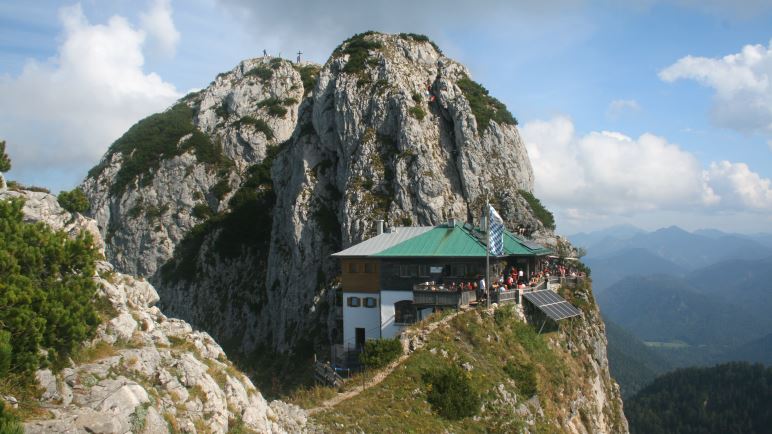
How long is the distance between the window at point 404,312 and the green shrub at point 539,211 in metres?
24.6

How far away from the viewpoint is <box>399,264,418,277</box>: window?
4009 cm

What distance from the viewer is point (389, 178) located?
5888 centimetres

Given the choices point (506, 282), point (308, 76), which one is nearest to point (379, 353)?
point (506, 282)

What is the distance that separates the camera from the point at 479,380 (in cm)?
2786

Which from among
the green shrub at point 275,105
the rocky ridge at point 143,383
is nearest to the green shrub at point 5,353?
the rocky ridge at point 143,383

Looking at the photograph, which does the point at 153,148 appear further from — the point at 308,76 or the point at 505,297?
the point at 505,297

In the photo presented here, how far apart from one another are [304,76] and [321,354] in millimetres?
76705

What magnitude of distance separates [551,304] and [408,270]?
428 inches

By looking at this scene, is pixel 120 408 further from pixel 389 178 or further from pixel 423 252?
pixel 389 178

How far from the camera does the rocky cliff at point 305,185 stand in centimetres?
5812

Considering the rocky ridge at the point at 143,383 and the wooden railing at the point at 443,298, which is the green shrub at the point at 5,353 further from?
the wooden railing at the point at 443,298

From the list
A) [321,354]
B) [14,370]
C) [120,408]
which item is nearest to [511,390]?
[120,408]

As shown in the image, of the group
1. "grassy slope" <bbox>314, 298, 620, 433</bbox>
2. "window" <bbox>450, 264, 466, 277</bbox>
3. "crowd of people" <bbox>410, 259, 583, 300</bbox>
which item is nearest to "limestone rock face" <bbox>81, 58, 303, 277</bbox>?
"window" <bbox>450, 264, 466, 277</bbox>

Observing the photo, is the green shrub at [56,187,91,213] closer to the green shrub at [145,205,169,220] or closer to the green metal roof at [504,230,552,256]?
the green metal roof at [504,230,552,256]
